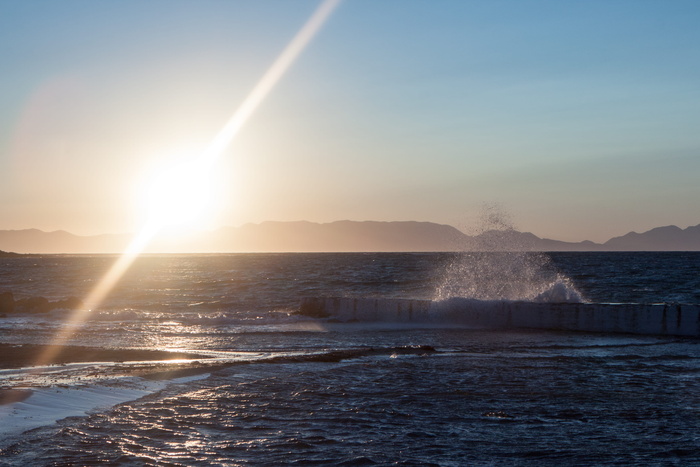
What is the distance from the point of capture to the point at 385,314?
25281mm

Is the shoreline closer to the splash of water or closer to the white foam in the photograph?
the white foam

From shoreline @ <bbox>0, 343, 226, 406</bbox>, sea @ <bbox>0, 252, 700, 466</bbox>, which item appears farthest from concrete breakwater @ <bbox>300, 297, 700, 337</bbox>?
shoreline @ <bbox>0, 343, 226, 406</bbox>

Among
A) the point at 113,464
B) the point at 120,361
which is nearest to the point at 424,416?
the point at 113,464

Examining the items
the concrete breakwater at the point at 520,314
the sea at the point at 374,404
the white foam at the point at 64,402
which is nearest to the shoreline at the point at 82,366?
the sea at the point at 374,404

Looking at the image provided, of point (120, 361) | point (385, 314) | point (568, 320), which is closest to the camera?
point (120, 361)

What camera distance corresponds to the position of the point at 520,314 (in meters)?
23.2

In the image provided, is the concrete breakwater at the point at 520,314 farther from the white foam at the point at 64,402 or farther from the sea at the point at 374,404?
the white foam at the point at 64,402

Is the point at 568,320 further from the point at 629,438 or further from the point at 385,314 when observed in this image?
the point at 629,438

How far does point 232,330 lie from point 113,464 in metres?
15.9

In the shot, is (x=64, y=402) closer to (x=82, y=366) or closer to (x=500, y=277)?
(x=82, y=366)

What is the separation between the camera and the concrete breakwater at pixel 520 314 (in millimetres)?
20656

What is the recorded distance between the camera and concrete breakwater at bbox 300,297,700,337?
67.8 feet

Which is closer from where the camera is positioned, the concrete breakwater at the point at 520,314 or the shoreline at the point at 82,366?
the shoreline at the point at 82,366

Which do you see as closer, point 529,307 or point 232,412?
point 232,412
